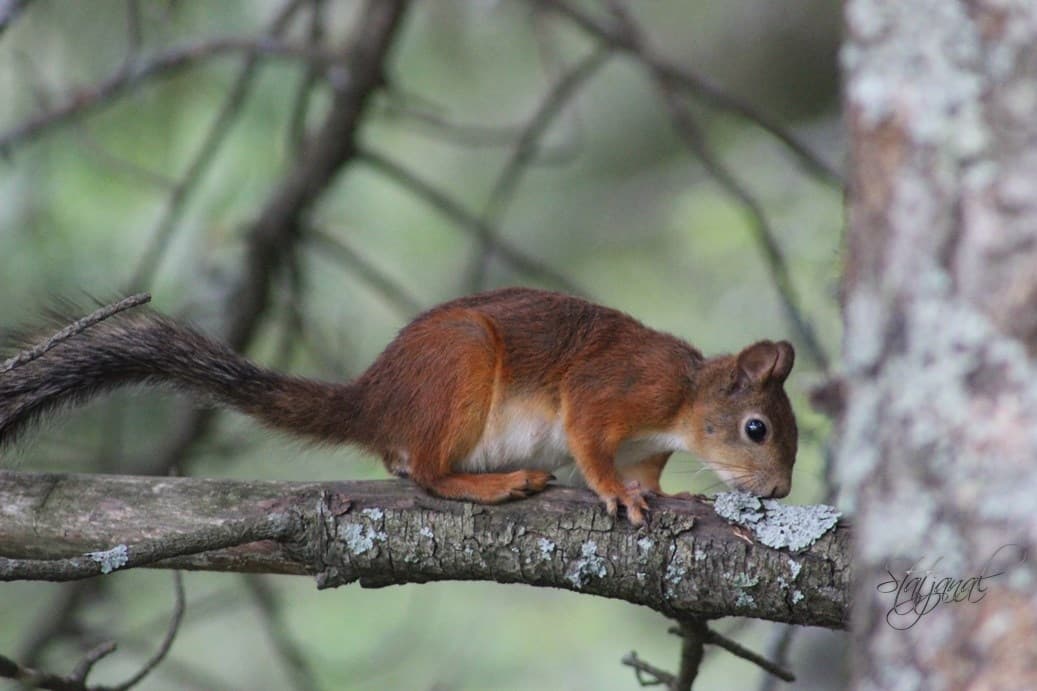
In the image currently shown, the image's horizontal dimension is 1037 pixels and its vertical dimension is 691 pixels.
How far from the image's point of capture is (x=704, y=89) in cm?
336

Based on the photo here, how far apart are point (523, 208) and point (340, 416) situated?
3.80 metres

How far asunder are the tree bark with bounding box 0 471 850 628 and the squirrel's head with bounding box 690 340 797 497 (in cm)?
58

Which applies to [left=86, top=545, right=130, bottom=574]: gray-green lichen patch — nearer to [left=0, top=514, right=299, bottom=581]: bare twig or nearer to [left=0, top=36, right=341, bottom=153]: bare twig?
[left=0, top=514, right=299, bottom=581]: bare twig

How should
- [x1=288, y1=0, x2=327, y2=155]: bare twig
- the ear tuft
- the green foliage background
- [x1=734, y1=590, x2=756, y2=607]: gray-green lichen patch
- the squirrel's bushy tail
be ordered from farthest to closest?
1. the green foliage background
2. [x1=288, y1=0, x2=327, y2=155]: bare twig
3. the ear tuft
4. the squirrel's bushy tail
5. [x1=734, y1=590, x2=756, y2=607]: gray-green lichen patch

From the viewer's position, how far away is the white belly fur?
2787mm

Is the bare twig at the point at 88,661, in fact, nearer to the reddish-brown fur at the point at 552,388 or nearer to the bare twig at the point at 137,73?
the reddish-brown fur at the point at 552,388

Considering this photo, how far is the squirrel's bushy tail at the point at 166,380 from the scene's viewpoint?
2.51 metres

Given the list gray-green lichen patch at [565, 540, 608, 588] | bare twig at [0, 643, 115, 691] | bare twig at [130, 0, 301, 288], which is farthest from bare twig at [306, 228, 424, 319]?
bare twig at [0, 643, 115, 691]

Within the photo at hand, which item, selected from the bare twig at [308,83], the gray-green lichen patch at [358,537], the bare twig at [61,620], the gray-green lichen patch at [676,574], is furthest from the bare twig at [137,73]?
the gray-green lichen patch at [676,574]

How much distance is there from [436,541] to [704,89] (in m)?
1.68

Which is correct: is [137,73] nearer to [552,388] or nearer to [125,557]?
[552,388]

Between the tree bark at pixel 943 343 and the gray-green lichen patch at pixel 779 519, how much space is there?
3.03 ft

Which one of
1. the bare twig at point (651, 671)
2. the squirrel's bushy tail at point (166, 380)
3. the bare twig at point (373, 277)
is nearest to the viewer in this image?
the bare twig at point (651, 671)

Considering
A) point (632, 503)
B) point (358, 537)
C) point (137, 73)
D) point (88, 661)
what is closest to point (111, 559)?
point (88, 661)
